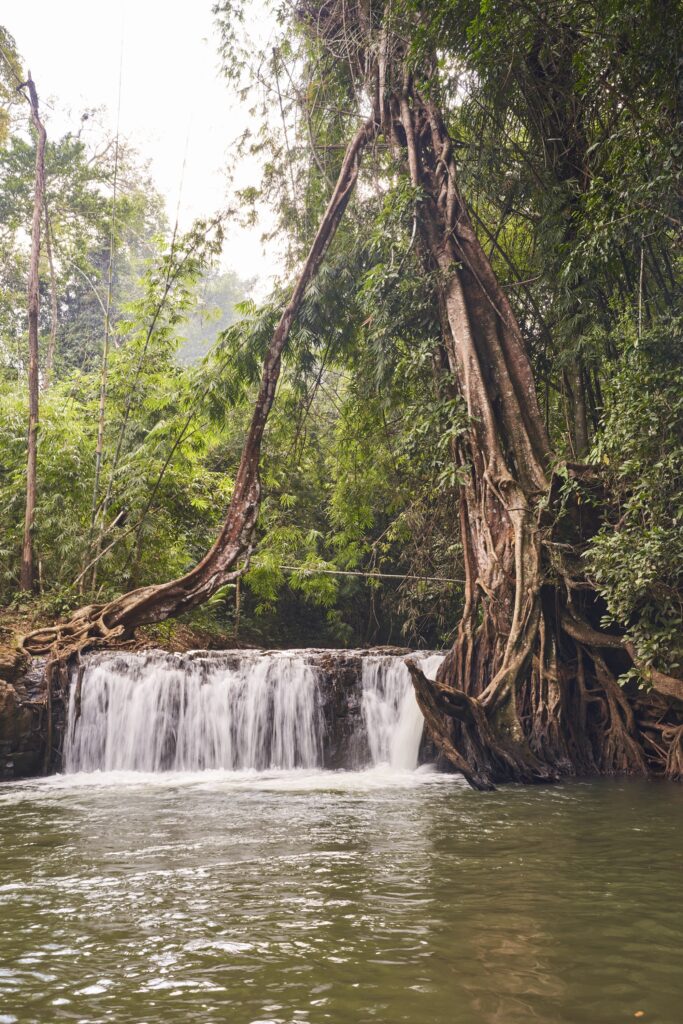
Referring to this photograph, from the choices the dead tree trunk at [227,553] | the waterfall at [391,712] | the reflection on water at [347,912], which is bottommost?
the reflection on water at [347,912]

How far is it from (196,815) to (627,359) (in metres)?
6.04

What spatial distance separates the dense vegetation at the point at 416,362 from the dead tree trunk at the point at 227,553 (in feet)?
2.48

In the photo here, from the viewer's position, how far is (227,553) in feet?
35.2

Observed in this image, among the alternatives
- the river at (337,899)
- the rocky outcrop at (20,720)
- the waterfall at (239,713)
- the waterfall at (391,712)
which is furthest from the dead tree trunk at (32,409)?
the waterfall at (391,712)

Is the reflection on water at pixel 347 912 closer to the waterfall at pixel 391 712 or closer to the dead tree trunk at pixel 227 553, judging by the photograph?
the waterfall at pixel 391 712

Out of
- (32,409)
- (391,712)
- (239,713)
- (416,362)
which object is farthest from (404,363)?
Answer: (32,409)

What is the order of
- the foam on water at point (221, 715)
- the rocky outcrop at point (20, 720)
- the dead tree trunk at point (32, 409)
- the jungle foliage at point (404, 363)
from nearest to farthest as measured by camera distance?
the jungle foliage at point (404, 363) < the rocky outcrop at point (20, 720) < the foam on water at point (221, 715) < the dead tree trunk at point (32, 409)

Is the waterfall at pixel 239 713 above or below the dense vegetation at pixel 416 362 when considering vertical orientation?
below

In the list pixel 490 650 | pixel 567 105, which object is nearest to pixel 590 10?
pixel 567 105

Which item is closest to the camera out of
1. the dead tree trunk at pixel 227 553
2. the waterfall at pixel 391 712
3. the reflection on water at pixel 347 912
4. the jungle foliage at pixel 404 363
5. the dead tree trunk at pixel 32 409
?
the reflection on water at pixel 347 912

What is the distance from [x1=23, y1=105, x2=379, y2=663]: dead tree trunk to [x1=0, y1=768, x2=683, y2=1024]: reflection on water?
3.44m

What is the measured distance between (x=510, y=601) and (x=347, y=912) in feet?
19.3

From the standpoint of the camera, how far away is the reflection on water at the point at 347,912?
325 centimetres

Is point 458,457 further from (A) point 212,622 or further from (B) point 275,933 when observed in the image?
(A) point 212,622
